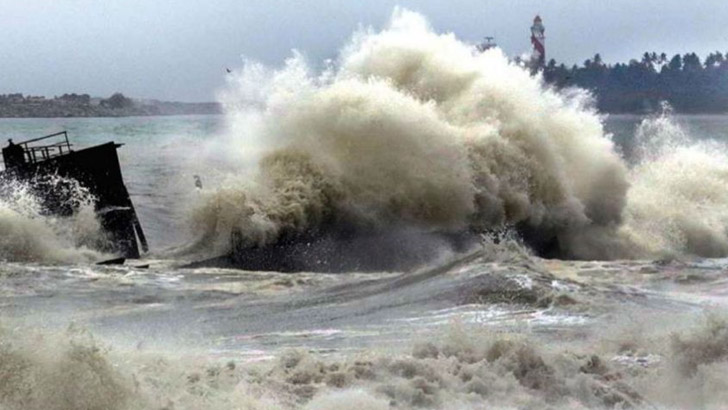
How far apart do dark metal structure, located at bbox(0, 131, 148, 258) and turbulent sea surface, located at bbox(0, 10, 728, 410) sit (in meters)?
0.54

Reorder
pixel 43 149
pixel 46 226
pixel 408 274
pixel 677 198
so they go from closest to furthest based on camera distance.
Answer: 1. pixel 408 274
2. pixel 46 226
3. pixel 43 149
4. pixel 677 198

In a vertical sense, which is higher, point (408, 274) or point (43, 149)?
point (43, 149)

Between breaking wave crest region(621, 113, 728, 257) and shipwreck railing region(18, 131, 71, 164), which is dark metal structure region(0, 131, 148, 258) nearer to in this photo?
shipwreck railing region(18, 131, 71, 164)

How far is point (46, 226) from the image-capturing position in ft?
53.7

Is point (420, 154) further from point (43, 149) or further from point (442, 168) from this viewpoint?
point (43, 149)

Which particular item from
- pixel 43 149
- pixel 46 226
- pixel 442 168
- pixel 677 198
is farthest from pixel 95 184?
pixel 677 198

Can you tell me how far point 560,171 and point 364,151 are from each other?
15.6 ft

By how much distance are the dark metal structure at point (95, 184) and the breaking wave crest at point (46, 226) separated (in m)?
0.13

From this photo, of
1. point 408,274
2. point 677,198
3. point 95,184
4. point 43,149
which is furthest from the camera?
point 677,198

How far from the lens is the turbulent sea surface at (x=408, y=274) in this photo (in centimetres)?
718

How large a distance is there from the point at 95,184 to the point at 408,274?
8.74 meters

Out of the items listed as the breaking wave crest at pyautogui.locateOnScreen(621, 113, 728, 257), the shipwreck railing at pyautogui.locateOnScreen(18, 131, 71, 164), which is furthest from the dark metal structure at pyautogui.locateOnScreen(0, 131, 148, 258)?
the breaking wave crest at pyautogui.locateOnScreen(621, 113, 728, 257)

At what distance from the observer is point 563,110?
2202 centimetres

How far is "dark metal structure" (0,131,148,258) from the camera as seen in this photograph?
58.6 ft
